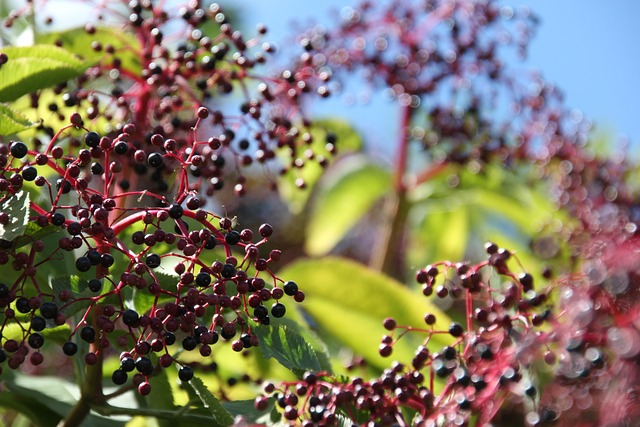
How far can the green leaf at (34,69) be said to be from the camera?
1.35 metres

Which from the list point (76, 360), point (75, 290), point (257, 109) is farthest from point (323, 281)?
point (75, 290)

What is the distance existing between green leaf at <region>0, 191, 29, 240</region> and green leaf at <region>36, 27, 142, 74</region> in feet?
1.76

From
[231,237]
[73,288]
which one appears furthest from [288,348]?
[73,288]

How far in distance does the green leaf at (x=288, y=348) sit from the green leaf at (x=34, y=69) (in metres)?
0.50

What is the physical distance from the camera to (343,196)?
2.53 meters

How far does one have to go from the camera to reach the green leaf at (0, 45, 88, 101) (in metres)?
1.35

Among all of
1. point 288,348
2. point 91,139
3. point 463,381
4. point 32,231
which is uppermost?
point 91,139

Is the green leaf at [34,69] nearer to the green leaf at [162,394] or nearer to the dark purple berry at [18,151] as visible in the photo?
the dark purple berry at [18,151]

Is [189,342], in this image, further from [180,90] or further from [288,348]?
[180,90]

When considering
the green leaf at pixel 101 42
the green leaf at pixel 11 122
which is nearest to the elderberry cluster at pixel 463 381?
the green leaf at pixel 11 122

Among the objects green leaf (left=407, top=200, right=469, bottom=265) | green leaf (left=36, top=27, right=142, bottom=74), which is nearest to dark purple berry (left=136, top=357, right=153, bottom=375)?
green leaf (left=36, top=27, right=142, bottom=74)

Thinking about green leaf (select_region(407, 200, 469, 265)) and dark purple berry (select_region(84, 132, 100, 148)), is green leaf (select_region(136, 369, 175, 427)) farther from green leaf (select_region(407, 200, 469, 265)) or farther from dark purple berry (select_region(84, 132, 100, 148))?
green leaf (select_region(407, 200, 469, 265))

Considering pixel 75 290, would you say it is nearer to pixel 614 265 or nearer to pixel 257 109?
pixel 257 109

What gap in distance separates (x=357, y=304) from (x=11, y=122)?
2.73 feet
